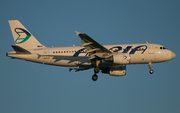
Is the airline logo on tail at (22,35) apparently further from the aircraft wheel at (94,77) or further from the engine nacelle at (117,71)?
the engine nacelle at (117,71)

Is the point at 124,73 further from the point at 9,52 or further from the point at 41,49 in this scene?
the point at 9,52

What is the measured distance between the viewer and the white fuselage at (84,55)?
44.4 m

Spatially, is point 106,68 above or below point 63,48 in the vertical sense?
below

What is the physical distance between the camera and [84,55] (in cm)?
4512

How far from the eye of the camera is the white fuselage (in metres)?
44.4

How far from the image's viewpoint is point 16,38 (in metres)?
48.6

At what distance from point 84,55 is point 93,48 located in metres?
3.62

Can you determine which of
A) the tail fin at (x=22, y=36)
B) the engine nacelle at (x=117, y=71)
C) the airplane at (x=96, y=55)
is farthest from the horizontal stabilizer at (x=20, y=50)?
the engine nacelle at (x=117, y=71)

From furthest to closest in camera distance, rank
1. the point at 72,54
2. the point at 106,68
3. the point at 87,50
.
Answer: the point at 106,68, the point at 72,54, the point at 87,50

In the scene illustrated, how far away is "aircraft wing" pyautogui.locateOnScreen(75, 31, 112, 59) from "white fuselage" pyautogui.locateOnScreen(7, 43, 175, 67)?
1.92m

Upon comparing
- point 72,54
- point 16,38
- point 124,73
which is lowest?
point 124,73

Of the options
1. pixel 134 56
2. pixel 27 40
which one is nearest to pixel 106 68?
pixel 134 56

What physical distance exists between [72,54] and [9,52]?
10385 millimetres

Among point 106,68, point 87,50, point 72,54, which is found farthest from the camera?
point 106,68
